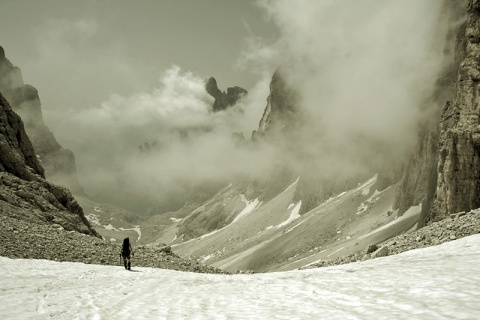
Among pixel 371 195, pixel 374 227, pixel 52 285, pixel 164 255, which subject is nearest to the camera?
pixel 52 285

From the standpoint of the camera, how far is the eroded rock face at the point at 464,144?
61531 mm

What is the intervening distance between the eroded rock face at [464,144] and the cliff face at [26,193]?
60.7 m

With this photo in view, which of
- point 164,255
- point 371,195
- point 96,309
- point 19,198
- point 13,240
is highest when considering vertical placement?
point 371,195

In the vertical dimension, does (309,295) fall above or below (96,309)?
below

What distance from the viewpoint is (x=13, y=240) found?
2567cm

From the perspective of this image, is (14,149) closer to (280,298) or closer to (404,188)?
(280,298)

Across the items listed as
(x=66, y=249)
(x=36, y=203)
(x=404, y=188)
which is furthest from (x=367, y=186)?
(x=66, y=249)

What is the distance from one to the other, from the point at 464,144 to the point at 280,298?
65016 mm

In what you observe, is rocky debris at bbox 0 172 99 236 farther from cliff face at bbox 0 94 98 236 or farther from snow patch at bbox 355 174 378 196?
snow patch at bbox 355 174 378 196

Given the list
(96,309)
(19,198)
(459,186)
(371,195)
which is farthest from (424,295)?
(371,195)

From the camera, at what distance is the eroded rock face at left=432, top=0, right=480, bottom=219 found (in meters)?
61.5

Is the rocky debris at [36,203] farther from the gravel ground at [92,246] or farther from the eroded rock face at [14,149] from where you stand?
the gravel ground at [92,246]

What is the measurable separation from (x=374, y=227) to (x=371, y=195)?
40.2m

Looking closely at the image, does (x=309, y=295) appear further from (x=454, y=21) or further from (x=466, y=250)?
(x=454, y=21)
